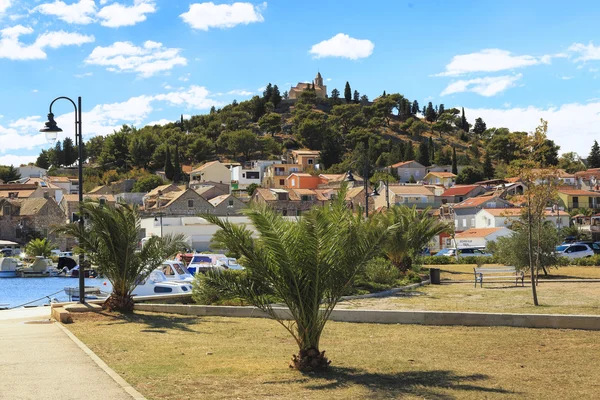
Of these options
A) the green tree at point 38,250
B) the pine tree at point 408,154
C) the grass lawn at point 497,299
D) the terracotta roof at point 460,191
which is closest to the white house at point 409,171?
the pine tree at point 408,154

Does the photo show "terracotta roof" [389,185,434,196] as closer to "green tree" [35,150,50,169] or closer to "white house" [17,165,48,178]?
"white house" [17,165,48,178]

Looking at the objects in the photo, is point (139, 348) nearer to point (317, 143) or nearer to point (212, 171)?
point (212, 171)

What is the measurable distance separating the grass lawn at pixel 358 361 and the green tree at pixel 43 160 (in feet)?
484

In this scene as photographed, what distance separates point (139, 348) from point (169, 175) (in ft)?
372

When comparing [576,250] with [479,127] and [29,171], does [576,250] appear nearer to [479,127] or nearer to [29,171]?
[29,171]

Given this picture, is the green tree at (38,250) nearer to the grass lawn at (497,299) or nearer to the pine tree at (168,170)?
the grass lawn at (497,299)

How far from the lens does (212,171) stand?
119m

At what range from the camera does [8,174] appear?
424 feet

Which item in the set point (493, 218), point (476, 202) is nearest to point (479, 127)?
point (476, 202)

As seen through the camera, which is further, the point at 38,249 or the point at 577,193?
the point at 577,193

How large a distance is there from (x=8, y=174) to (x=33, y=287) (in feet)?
295

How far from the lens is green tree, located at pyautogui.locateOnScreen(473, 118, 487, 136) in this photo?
629 feet

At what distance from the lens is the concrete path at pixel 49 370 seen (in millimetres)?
8586

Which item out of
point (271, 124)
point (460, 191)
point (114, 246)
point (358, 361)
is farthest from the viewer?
point (271, 124)
